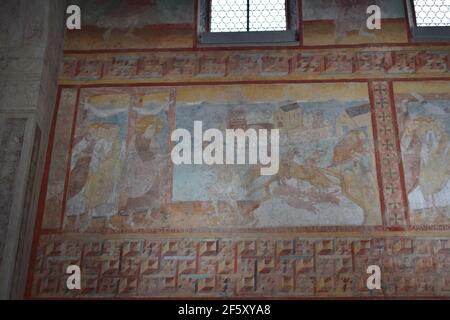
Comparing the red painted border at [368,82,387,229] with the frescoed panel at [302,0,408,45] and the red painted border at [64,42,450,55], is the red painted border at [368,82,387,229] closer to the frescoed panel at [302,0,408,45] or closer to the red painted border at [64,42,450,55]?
the red painted border at [64,42,450,55]

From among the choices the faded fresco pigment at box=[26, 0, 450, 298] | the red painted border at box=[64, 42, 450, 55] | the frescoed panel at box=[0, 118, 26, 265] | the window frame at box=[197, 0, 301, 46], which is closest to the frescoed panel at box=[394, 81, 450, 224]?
the faded fresco pigment at box=[26, 0, 450, 298]

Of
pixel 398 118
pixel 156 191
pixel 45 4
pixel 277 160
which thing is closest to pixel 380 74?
pixel 398 118

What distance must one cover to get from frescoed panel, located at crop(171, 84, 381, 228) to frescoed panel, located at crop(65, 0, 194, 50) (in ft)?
3.30

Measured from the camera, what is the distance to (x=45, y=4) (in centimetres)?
1023

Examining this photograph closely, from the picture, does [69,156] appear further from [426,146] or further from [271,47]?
[426,146]

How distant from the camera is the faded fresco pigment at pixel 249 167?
→ 8.99 meters

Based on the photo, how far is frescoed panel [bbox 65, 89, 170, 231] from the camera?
30.9 ft

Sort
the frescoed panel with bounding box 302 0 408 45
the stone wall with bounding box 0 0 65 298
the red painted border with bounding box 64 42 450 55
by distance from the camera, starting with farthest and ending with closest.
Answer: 1. the frescoed panel with bounding box 302 0 408 45
2. the red painted border with bounding box 64 42 450 55
3. the stone wall with bounding box 0 0 65 298

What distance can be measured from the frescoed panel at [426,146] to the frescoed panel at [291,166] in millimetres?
469

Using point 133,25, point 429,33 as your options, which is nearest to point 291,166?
point 429,33

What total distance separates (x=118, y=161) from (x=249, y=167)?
1.76 meters

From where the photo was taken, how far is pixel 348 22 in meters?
10.6

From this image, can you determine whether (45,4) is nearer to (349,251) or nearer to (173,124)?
(173,124)

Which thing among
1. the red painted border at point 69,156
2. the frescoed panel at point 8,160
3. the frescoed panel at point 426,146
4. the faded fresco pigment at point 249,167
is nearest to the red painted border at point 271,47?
the faded fresco pigment at point 249,167
